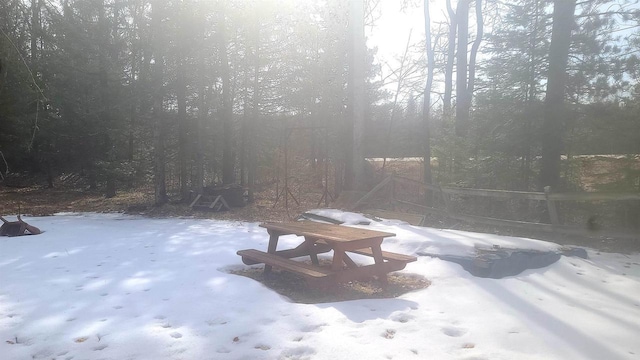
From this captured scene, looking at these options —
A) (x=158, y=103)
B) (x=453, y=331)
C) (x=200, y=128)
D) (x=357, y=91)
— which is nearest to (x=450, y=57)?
(x=357, y=91)

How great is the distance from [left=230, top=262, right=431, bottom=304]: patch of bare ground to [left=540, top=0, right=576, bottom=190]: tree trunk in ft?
23.1

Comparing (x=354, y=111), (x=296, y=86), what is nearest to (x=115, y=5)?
(x=296, y=86)

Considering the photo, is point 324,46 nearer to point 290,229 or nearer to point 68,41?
point 68,41

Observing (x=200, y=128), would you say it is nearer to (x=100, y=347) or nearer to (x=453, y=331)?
(x=100, y=347)

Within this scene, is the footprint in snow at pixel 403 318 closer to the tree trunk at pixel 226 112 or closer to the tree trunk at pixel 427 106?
the tree trunk at pixel 427 106

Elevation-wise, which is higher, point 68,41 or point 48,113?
point 68,41

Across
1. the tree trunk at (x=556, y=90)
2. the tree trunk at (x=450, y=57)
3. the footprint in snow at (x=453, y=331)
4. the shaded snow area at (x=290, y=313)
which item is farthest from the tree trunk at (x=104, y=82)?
the footprint in snow at (x=453, y=331)

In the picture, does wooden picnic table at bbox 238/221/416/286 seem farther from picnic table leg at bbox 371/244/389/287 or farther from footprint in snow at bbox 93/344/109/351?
footprint in snow at bbox 93/344/109/351

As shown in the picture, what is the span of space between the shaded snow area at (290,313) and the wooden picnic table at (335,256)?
42cm

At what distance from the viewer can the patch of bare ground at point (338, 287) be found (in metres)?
5.30

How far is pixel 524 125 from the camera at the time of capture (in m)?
12.0

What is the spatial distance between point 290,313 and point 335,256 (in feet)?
3.42

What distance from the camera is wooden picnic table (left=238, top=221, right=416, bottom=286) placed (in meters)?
5.20

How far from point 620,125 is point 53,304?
37.1 feet
